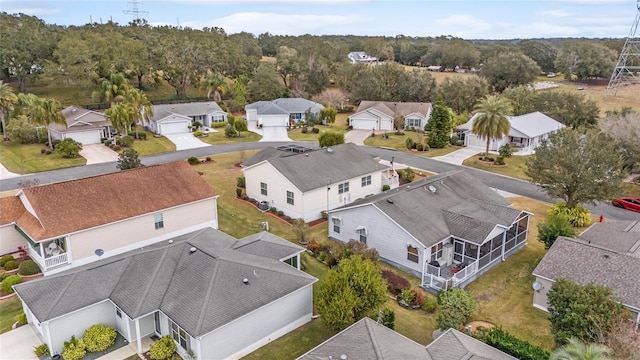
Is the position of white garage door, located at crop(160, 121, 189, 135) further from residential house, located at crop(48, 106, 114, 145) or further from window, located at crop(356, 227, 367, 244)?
window, located at crop(356, 227, 367, 244)

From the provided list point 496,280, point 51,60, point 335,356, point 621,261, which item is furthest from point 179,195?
point 51,60

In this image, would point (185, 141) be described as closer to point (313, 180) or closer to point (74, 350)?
point (313, 180)

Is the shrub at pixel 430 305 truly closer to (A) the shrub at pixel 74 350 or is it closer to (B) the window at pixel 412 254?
(B) the window at pixel 412 254

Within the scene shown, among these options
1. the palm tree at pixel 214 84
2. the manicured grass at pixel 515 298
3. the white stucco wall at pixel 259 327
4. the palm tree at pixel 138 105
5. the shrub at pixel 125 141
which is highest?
the palm tree at pixel 214 84

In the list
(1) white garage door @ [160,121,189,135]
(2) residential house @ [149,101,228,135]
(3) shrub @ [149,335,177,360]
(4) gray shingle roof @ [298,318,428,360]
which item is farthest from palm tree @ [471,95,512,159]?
(3) shrub @ [149,335,177,360]

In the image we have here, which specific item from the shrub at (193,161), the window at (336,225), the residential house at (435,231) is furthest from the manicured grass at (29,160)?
the residential house at (435,231)

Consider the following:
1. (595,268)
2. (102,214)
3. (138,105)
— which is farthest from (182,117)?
(595,268)

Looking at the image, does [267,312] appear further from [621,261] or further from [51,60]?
[51,60]
